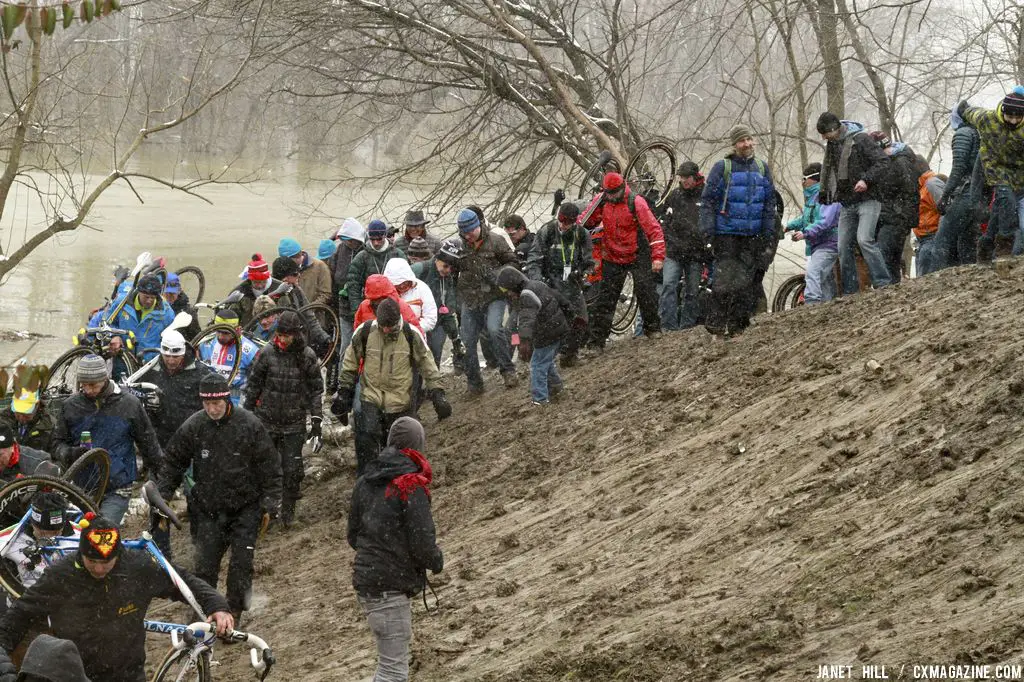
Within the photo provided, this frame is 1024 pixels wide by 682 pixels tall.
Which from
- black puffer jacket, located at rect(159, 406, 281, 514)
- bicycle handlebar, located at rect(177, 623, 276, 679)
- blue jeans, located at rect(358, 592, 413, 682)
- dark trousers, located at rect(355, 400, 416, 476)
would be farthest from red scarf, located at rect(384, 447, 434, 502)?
dark trousers, located at rect(355, 400, 416, 476)

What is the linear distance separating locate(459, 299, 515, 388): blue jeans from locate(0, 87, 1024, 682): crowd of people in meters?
0.03

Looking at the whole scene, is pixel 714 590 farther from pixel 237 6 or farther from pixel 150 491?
pixel 237 6

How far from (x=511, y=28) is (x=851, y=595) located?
11.1 meters

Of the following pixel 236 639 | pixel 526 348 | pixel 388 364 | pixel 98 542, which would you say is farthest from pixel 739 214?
pixel 98 542

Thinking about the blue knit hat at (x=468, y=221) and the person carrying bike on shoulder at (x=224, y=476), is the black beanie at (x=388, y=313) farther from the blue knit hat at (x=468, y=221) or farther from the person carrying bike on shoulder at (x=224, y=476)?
the blue knit hat at (x=468, y=221)

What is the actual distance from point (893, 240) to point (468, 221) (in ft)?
13.7

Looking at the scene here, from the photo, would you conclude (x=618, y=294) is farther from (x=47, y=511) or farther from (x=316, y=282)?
(x=47, y=511)

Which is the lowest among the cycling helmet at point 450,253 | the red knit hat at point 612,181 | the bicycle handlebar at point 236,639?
the bicycle handlebar at point 236,639

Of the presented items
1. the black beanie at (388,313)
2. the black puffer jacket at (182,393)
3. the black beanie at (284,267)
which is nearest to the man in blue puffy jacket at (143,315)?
the black beanie at (284,267)

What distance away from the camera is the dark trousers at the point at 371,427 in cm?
1003

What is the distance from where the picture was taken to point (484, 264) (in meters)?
12.0

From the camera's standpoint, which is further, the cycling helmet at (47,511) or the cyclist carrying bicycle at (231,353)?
the cyclist carrying bicycle at (231,353)

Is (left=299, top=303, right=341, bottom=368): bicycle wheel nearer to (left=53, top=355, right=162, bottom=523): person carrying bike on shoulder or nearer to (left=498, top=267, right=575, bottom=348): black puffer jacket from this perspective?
(left=498, top=267, right=575, bottom=348): black puffer jacket

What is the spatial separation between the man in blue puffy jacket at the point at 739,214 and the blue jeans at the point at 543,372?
171 cm
